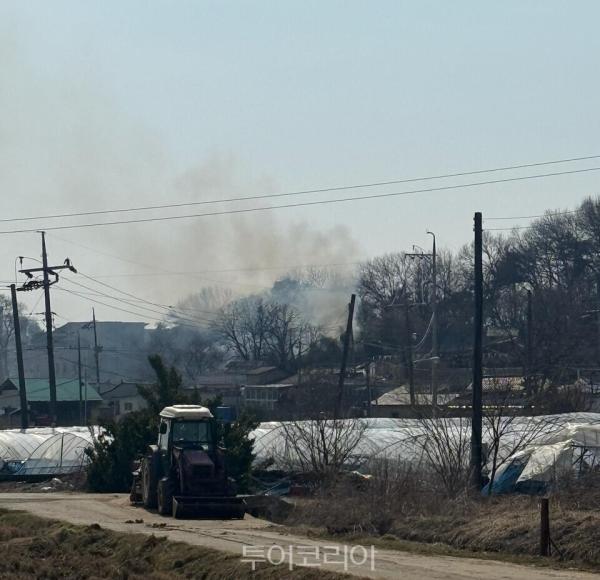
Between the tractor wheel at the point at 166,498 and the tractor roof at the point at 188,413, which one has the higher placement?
the tractor roof at the point at 188,413

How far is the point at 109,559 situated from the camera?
2119 cm

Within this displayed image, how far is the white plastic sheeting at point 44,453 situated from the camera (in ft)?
150

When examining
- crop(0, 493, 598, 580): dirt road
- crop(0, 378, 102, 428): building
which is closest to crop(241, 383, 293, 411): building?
crop(0, 378, 102, 428): building

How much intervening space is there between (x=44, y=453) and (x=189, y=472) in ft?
72.5

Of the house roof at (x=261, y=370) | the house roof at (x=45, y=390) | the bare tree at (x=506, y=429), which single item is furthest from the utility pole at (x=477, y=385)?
the house roof at (x=261, y=370)

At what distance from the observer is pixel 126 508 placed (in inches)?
1156

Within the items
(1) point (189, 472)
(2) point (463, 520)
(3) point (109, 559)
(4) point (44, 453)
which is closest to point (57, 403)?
(4) point (44, 453)

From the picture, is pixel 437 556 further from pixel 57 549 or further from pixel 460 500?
pixel 57 549

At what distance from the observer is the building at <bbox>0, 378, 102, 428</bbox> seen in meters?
79.9

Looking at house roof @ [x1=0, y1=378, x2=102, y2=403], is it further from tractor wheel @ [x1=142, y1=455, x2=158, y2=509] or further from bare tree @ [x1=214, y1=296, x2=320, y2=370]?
tractor wheel @ [x1=142, y1=455, x2=158, y2=509]

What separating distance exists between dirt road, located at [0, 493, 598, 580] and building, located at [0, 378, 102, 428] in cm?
4902

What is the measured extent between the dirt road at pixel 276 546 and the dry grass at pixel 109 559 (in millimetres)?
439

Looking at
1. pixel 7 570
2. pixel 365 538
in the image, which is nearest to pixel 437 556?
pixel 365 538

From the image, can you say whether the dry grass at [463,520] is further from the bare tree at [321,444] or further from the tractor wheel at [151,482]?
the bare tree at [321,444]
